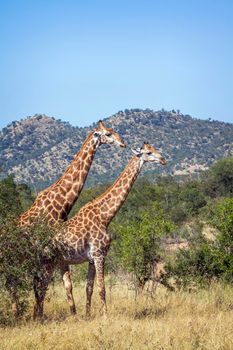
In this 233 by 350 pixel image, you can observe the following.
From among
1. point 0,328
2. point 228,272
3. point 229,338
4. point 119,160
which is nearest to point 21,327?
point 0,328

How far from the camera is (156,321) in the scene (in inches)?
352

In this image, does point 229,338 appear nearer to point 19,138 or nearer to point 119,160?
point 119,160

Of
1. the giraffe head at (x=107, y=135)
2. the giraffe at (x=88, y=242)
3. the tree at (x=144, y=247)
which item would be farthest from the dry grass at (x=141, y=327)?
the giraffe head at (x=107, y=135)

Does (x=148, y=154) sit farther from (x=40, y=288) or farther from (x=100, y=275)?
(x=40, y=288)

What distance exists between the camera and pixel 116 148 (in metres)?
115

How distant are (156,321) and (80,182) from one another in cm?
279

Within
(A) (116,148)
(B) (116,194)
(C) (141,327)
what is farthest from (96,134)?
(A) (116,148)

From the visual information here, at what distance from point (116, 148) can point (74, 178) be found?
10462cm

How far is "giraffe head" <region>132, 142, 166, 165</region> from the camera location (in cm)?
1034

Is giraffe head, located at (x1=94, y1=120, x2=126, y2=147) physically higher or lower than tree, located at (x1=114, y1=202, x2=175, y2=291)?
higher

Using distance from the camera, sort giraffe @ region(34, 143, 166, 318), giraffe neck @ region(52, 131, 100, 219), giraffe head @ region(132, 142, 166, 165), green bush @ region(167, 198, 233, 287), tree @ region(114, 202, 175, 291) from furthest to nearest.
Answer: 1. tree @ region(114, 202, 175, 291)
2. green bush @ region(167, 198, 233, 287)
3. giraffe head @ region(132, 142, 166, 165)
4. giraffe neck @ region(52, 131, 100, 219)
5. giraffe @ region(34, 143, 166, 318)

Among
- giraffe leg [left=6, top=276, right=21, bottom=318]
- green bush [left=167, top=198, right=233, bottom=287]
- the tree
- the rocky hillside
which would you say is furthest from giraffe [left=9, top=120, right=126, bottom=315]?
the rocky hillside

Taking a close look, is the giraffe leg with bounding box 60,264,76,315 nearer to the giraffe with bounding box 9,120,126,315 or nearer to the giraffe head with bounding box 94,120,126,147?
the giraffe with bounding box 9,120,126,315

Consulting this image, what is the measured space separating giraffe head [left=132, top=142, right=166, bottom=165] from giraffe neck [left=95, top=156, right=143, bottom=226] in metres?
0.10
